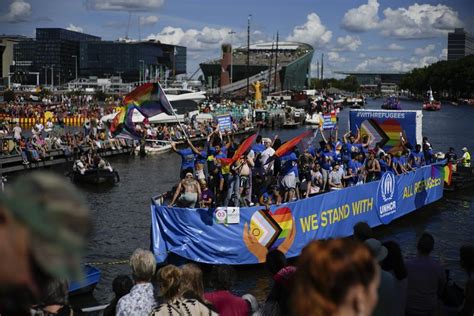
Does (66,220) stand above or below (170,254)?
above

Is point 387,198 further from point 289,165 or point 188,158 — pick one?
point 188,158

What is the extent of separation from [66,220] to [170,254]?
489 inches

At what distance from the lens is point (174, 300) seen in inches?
187

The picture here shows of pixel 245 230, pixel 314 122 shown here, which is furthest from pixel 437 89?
pixel 245 230

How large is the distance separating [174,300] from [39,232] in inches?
124

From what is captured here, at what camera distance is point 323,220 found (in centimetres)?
1526

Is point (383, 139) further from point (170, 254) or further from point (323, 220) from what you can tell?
point (170, 254)

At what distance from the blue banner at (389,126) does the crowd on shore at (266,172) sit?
4.43 metres

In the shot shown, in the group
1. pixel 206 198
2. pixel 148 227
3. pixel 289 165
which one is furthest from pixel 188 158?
pixel 148 227

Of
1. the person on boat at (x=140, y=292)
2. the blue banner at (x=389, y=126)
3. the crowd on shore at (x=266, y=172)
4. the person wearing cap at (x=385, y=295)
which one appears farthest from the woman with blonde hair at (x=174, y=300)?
the blue banner at (x=389, y=126)

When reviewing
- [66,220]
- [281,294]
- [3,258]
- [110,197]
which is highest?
[66,220]

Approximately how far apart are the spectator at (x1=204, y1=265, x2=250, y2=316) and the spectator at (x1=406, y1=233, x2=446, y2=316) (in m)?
1.94

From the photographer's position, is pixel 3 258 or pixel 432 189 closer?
pixel 3 258

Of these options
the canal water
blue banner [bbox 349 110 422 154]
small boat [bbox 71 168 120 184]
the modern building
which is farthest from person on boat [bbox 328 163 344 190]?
the modern building
